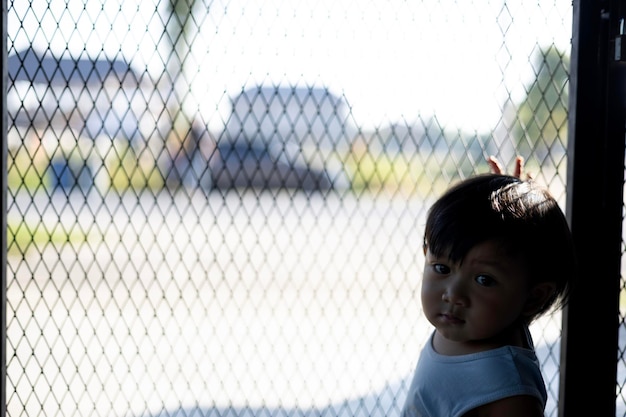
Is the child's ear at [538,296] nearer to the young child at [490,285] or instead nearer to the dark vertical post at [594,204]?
the young child at [490,285]

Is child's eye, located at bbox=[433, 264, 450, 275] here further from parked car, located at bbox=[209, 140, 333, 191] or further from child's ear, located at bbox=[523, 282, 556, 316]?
parked car, located at bbox=[209, 140, 333, 191]

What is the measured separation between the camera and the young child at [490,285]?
0.86 m

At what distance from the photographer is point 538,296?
90 cm

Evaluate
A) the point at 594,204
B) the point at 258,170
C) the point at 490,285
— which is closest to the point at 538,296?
the point at 490,285

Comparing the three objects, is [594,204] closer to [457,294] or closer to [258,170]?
[457,294]

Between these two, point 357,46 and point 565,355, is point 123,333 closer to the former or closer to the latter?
point 357,46

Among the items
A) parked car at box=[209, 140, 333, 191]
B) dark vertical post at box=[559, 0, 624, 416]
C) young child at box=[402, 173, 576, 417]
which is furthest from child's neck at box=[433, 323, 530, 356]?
parked car at box=[209, 140, 333, 191]

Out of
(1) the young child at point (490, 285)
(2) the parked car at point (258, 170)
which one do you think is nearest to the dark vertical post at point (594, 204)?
(1) the young child at point (490, 285)

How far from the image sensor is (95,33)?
1.46m

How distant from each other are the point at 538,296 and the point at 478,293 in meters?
0.08

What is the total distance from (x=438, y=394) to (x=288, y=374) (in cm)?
190

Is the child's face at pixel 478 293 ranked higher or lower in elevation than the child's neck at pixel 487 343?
higher

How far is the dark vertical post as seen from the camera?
3.67ft

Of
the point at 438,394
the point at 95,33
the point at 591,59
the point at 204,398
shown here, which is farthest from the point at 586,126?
the point at 204,398
